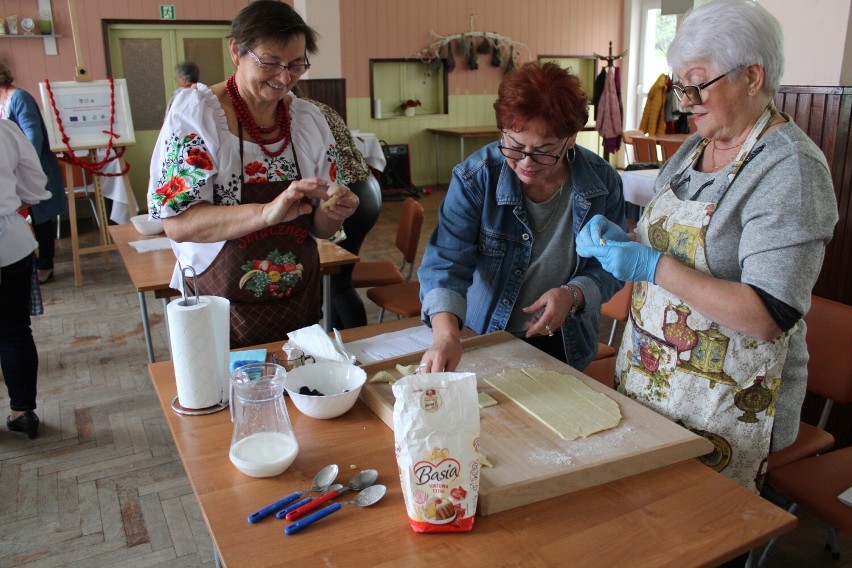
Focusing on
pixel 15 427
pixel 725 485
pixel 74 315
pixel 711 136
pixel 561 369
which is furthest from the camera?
pixel 74 315

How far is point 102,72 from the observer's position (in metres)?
7.79

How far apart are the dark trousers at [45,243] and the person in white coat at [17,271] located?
2.32m

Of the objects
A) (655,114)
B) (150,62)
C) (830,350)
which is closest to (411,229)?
(830,350)

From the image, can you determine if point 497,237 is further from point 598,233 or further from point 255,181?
point 255,181

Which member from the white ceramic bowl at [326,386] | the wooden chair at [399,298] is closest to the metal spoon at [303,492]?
the white ceramic bowl at [326,386]

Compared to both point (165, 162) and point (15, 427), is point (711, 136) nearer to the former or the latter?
point (165, 162)

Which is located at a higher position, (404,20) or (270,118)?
(404,20)

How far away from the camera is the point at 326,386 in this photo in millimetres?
1516

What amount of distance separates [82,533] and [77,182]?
5246mm

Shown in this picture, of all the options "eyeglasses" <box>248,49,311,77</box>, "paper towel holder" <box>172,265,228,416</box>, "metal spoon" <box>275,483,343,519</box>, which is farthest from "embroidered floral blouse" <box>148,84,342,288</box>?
"metal spoon" <box>275,483,343,519</box>

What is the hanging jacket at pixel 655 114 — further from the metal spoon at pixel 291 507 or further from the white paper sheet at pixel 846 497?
the metal spoon at pixel 291 507

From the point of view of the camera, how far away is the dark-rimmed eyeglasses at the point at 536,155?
160cm

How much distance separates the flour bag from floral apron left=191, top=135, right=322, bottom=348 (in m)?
0.98

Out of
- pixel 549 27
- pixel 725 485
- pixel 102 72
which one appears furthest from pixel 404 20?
pixel 725 485
